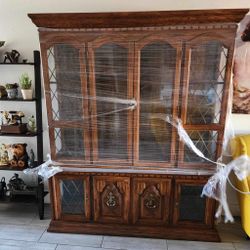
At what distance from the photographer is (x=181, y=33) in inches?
71.1

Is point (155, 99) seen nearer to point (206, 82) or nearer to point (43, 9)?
point (206, 82)

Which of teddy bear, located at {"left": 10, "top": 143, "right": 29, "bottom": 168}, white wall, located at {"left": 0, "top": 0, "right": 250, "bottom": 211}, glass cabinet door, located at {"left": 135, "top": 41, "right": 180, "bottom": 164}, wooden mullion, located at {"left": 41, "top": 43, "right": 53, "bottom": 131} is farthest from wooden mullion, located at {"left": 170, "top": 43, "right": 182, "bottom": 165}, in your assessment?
teddy bear, located at {"left": 10, "top": 143, "right": 29, "bottom": 168}

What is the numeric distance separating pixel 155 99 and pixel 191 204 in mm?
947

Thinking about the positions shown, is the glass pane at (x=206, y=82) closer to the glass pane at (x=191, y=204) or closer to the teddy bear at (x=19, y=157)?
the glass pane at (x=191, y=204)

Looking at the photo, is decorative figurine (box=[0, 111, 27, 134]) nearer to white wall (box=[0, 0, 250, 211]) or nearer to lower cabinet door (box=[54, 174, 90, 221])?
white wall (box=[0, 0, 250, 211])

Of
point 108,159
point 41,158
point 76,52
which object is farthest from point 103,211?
point 76,52

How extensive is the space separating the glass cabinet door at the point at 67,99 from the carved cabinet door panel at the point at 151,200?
1.72 feet

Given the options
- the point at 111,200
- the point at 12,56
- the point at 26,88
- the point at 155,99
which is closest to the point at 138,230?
the point at 111,200

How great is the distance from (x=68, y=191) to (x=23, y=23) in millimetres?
1606

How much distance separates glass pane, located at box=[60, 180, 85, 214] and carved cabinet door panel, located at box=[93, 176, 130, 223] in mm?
133

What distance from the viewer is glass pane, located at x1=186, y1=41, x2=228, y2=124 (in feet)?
6.11

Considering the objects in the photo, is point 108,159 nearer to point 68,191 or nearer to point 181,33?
point 68,191

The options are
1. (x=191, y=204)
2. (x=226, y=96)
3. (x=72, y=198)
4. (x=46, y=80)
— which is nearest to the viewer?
(x=226, y=96)

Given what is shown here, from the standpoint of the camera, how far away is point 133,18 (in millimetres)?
1779
